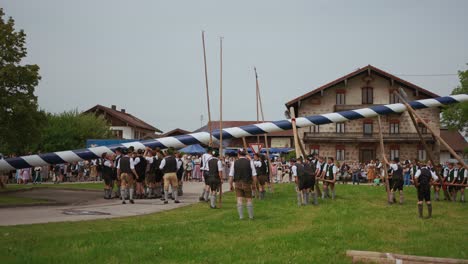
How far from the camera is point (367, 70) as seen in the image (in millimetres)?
57656

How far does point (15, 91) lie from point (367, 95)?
1815 inches

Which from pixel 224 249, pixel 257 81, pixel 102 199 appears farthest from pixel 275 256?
pixel 257 81

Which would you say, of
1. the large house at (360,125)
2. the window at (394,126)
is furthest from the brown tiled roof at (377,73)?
the window at (394,126)

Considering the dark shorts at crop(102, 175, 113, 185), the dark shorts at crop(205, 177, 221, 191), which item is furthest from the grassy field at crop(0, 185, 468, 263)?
the dark shorts at crop(102, 175, 113, 185)

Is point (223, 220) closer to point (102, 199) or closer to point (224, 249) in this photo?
point (224, 249)

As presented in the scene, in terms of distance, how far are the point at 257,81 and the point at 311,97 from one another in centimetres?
3558

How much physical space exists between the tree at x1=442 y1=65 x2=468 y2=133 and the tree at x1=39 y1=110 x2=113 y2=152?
40811 mm

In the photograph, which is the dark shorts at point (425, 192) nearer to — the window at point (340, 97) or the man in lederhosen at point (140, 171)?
the man in lederhosen at point (140, 171)

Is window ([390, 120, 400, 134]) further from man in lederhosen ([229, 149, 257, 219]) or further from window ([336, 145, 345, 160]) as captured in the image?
man in lederhosen ([229, 149, 257, 219])

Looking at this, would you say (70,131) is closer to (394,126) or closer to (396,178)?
(394,126)

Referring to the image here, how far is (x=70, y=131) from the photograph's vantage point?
5319 cm

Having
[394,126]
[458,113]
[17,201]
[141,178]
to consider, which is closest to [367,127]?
[394,126]

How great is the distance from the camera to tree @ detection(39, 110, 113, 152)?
5138cm

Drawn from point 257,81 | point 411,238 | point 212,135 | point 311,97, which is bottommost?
point 411,238
